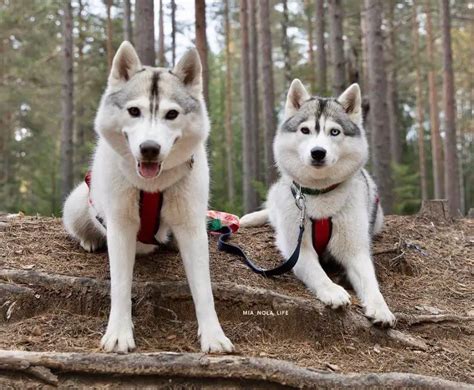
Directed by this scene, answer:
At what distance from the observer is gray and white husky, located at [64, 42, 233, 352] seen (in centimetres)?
286

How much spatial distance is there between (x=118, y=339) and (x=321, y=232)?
6.35 ft

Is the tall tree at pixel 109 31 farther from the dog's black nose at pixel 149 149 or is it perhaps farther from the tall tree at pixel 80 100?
the dog's black nose at pixel 149 149

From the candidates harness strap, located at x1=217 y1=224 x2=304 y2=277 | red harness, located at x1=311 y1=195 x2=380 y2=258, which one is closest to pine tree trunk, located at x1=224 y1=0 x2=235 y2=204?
harness strap, located at x1=217 y1=224 x2=304 y2=277

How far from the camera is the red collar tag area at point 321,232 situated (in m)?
4.03

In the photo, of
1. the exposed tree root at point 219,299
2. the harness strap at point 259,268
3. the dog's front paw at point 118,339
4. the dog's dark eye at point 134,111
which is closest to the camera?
the dog's front paw at point 118,339

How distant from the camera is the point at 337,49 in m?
10.2

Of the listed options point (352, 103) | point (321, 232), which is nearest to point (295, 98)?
point (352, 103)

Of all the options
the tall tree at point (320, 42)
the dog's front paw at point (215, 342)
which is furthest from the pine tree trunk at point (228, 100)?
the dog's front paw at point (215, 342)

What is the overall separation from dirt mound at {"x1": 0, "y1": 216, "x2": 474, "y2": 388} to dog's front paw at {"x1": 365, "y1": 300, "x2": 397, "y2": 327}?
55mm

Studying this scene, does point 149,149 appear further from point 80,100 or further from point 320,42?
point 80,100

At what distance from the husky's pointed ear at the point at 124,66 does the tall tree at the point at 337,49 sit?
23.0ft

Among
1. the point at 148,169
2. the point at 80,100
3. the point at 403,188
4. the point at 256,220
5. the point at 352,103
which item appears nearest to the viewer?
the point at 148,169

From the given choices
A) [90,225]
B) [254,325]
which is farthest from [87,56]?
[254,325]

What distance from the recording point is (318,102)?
4371 millimetres
